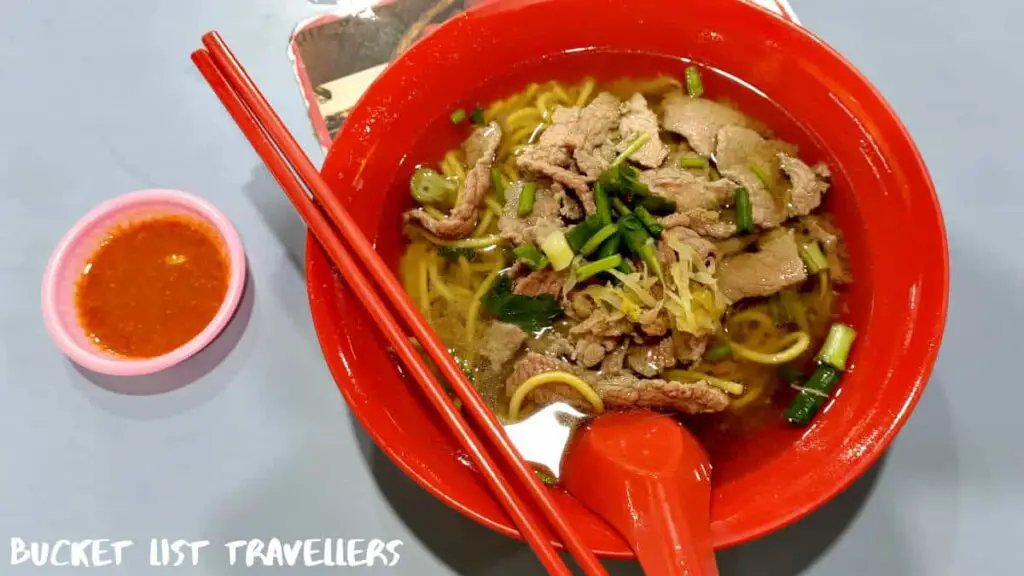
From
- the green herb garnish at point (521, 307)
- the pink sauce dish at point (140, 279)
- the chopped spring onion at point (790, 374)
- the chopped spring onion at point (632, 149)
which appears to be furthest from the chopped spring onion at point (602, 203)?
the pink sauce dish at point (140, 279)

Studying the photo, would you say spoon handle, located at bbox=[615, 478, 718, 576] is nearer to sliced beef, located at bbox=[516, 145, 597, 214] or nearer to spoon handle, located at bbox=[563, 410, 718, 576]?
spoon handle, located at bbox=[563, 410, 718, 576]

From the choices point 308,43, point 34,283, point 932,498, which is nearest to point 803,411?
point 932,498

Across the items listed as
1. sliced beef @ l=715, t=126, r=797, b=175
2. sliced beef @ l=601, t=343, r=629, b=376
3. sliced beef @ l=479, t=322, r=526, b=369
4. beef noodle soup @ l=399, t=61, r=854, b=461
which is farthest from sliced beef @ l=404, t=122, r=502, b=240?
sliced beef @ l=715, t=126, r=797, b=175

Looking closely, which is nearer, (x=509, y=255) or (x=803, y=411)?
(x=803, y=411)

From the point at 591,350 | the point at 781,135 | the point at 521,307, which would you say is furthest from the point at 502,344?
the point at 781,135

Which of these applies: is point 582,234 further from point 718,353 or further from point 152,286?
point 152,286

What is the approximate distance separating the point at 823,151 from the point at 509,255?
30.5 inches

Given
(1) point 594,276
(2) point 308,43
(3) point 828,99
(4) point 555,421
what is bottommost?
(4) point 555,421

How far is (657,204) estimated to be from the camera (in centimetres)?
152

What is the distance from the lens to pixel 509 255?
1622 millimetres

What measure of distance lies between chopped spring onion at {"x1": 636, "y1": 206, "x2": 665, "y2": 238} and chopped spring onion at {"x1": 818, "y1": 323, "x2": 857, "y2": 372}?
0.44 meters

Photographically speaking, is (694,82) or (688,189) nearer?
(688,189)

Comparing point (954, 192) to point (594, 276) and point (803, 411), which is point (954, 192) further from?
point (594, 276)

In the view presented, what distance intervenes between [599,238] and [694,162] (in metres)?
0.36
